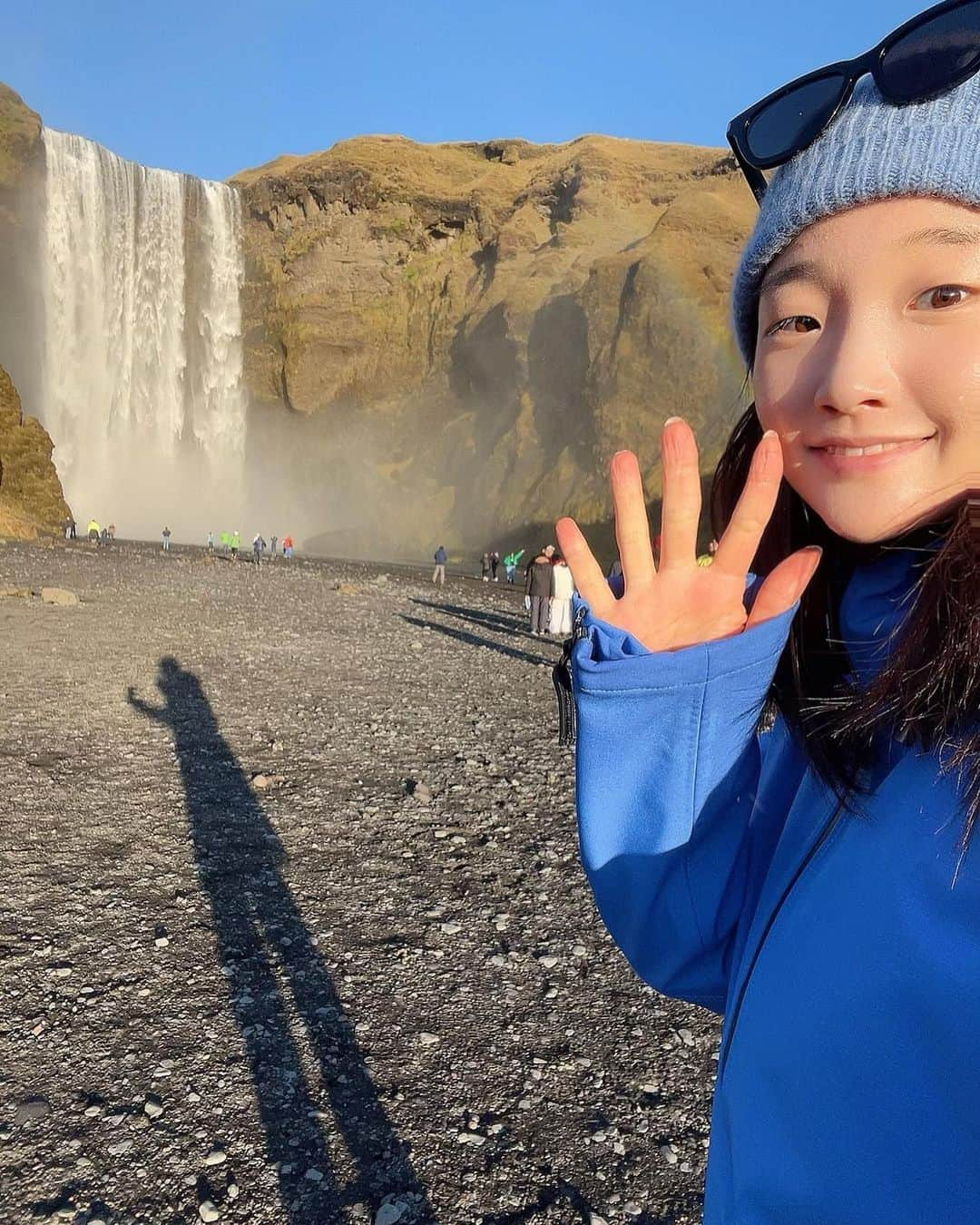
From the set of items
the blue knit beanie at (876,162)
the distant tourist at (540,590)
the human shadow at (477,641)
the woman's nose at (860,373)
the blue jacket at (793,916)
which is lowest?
the blue jacket at (793,916)

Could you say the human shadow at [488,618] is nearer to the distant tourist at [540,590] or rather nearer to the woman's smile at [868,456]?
the distant tourist at [540,590]

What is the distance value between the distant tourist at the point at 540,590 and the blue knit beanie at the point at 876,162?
495 inches

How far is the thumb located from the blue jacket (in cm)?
3

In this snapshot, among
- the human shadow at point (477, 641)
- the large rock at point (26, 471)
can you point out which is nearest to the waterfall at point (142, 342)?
the large rock at point (26, 471)

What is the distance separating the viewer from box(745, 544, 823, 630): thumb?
3.68 feet

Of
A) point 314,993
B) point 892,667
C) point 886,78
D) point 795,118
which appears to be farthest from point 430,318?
point 892,667

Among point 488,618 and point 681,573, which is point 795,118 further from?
point 488,618

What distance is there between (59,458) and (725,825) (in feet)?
181

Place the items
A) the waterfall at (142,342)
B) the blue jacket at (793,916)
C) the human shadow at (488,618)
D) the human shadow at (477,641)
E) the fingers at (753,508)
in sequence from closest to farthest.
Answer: the blue jacket at (793,916), the fingers at (753,508), the human shadow at (477,641), the human shadow at (488,618), the waterfall at (142,342)

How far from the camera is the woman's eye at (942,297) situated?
3.14ft

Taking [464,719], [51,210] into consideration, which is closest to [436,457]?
[51,210]

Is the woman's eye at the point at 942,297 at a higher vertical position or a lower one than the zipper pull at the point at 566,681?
higher

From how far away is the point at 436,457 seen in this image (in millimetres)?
54344

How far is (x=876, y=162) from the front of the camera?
1.05m
